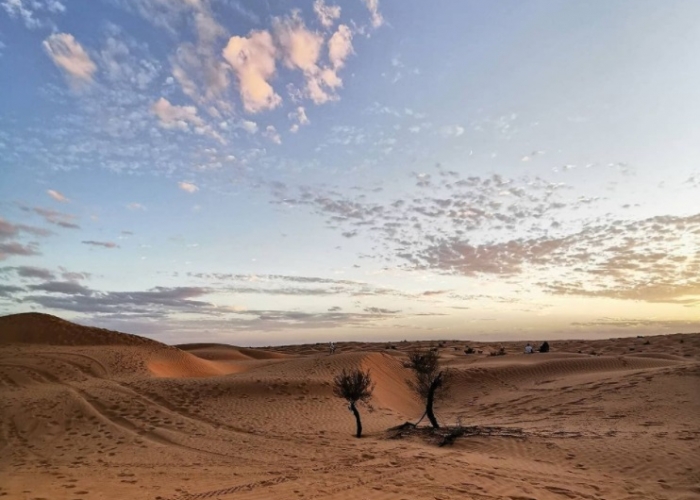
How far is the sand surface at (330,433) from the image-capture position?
9492 mm

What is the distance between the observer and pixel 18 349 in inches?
1264

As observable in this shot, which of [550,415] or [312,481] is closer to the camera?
[312,481]

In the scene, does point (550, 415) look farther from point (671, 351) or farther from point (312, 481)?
point (671, 351)

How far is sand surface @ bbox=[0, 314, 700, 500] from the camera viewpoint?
9492 millimetres

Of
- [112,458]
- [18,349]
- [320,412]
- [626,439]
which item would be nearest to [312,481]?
[112,458]

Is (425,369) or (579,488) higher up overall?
(425,369)

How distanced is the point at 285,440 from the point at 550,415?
11425 mm

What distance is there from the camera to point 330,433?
16891 millimetres

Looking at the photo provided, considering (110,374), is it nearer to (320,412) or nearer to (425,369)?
(320,412)

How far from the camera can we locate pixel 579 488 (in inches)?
368

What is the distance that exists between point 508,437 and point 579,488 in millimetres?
4969

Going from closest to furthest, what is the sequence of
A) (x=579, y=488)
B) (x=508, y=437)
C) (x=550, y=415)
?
1. (x=579, y=488)
2. (x=508, y=437)
3. (x=550, y=415)

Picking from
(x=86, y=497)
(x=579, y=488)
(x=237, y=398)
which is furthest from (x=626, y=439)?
(x=237, y=398)

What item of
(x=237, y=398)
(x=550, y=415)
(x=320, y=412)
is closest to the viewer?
(x=550, y=415)
